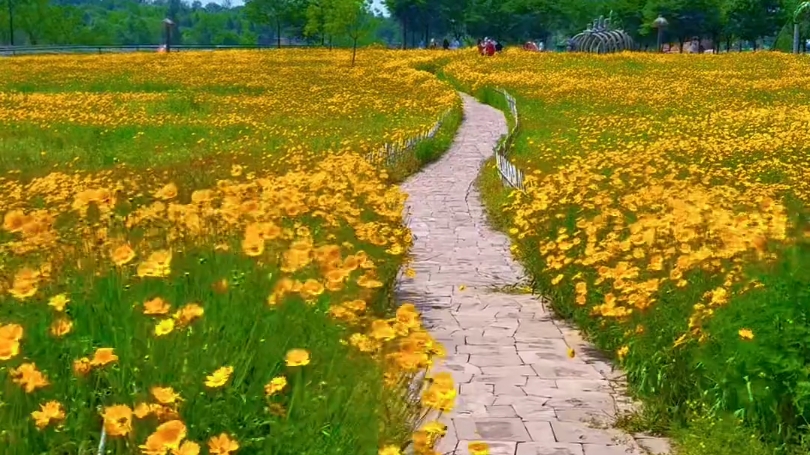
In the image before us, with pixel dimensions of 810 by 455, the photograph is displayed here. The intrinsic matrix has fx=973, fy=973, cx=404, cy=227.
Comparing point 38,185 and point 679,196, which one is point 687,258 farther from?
point 38,185

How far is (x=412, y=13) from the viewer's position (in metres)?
112

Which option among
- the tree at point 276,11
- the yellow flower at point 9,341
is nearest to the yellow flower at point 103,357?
the yellow flower at point 9,341

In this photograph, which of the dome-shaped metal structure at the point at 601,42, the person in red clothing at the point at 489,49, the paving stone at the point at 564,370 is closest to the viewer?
the paving stone at the point at 564,370

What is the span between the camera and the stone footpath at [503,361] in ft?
17.1

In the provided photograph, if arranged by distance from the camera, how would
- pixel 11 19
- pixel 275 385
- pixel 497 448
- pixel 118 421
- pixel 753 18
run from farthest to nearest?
pixel 11 19, pixel 753 18, pixel 497 448, pixel 275 385, pixel 118 421

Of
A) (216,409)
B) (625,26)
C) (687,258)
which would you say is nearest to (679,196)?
(687,258)

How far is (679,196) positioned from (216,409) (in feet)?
17.5

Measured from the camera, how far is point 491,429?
531cm

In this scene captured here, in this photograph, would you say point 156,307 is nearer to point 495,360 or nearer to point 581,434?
point 581,434

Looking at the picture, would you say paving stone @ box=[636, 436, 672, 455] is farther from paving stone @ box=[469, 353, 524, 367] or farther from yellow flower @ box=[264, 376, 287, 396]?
yellow flower @ box=[264, 376, 287, 396]

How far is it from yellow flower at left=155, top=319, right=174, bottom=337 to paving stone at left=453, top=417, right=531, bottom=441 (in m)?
2.08

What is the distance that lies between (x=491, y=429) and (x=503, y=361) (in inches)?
55.2

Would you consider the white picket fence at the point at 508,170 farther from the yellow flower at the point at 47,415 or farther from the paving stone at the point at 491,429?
the yellow flower at the point at 47,415

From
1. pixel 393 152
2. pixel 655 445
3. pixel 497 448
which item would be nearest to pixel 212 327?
pixel 497 448
